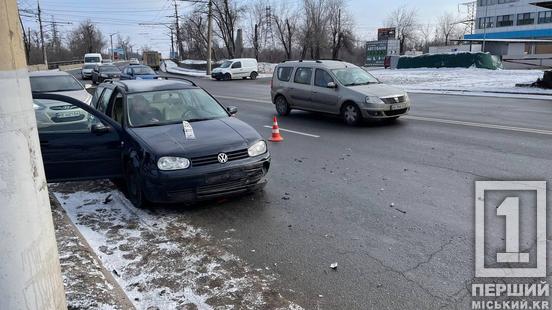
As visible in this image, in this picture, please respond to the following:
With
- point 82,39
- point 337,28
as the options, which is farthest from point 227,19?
point 82,39

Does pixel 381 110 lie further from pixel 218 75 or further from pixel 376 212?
pixel 218 75

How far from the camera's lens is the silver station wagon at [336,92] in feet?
37.9

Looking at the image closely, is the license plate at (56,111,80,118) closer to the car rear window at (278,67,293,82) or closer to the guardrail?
the car rear window at (278,67,293,82)

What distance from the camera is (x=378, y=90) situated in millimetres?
11938

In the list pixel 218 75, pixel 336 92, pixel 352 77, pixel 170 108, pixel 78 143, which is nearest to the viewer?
pixel 78 143

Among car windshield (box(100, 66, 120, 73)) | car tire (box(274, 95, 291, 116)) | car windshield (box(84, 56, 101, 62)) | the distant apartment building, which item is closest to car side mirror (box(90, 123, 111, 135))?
Result: car tire (box(274, 95, 291, 116))

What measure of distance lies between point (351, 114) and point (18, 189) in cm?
1029

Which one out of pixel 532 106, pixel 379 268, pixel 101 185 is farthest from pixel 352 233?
pixel 532 106

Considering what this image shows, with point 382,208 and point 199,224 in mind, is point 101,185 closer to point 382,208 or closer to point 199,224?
point 199,224

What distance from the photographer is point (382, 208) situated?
5.55 m

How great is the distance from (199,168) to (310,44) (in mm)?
69742

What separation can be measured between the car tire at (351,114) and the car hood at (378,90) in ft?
1.46

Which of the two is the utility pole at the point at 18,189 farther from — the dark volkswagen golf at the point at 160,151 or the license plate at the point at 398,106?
the license plate at the point at 398,106

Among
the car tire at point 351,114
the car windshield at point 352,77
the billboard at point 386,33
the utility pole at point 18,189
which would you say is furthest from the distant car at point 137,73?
the billboard at point 386,33
